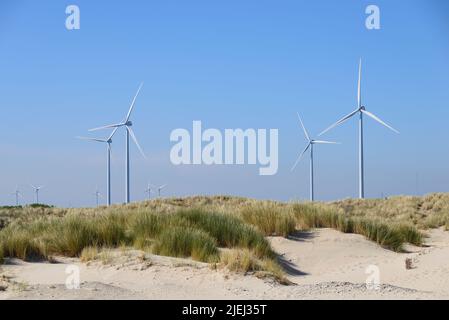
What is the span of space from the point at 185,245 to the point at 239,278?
2.96 metres

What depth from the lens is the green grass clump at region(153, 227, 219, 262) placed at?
1412cm

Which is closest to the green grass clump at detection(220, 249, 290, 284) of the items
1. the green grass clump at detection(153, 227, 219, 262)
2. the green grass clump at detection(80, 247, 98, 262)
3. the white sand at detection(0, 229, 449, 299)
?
the white sand at detection(0, 229, 449, 299)

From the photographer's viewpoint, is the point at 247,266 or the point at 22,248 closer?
the point at 247,266

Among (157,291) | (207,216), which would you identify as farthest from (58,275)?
(207,216)

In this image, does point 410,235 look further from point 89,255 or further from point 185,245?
point 89,255

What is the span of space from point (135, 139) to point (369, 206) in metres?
17.3

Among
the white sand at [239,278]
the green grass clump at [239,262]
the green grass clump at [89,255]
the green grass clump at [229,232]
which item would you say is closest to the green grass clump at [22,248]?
the white sand at [239,278]

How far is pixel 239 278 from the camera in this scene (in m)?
11.8

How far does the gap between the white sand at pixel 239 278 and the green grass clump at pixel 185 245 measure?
0.77 m

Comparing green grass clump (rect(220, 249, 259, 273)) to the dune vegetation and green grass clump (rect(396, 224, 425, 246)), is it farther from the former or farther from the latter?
green grass clump (rect(396, 224, 425, 246))

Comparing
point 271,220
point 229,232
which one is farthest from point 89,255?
point 271,220

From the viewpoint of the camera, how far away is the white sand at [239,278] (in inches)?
409
